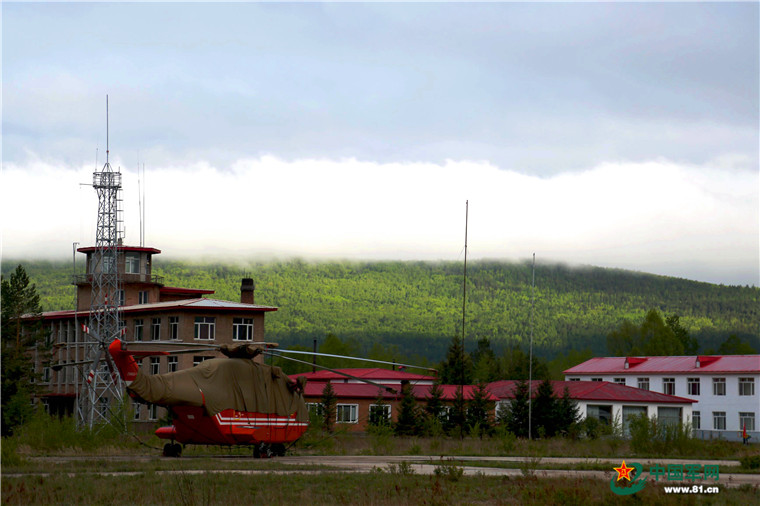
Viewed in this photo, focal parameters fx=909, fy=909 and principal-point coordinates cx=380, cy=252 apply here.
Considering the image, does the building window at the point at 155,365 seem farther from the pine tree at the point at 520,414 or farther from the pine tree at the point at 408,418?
the pine tree at the point at 520,414

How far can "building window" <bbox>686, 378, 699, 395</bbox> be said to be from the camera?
92.2 metres

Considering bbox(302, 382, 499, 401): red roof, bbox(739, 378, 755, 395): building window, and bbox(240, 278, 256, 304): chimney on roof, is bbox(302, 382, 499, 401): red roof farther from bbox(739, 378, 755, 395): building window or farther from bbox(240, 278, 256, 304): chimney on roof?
bbox(739, 378, 755, 395): building window

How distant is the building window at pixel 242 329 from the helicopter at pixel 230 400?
4111cm

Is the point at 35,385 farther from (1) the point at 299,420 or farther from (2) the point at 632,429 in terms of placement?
(2) the point at 632,429

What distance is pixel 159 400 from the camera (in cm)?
3288

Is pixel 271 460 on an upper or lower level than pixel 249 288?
lower

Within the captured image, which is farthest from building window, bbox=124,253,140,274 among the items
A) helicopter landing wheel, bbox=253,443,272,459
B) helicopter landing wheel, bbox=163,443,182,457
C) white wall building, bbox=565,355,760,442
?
helicopter landing wheel, bbox=253,443,272,459

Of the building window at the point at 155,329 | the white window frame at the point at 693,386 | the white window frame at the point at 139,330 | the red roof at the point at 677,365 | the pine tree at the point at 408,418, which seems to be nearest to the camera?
the pine tree at the point at 408,418

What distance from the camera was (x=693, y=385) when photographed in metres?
92.7

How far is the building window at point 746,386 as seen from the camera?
287 feet

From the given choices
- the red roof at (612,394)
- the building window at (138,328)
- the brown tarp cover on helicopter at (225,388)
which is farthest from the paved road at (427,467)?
the building window at (138,328)

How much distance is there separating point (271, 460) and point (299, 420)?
118 inches

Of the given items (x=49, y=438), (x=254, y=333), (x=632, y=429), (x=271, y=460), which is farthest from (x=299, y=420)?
(x=254, y=333)

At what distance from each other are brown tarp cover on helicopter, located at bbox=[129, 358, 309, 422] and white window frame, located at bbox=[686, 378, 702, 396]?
6408cm
